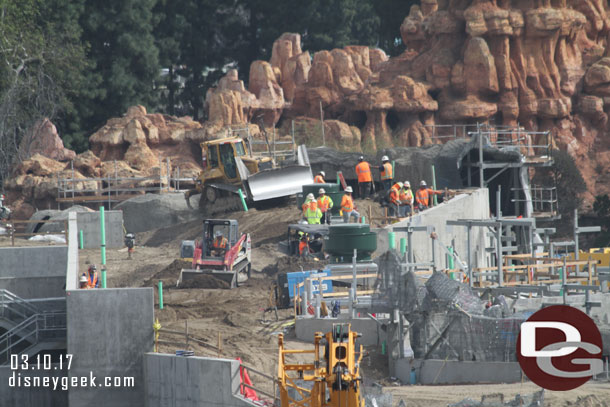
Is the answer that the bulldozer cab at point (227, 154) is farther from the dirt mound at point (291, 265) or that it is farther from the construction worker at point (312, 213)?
the dirt mound at point (291, 265)

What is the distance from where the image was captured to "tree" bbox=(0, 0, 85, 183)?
2074 inches

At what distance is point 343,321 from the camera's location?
70.5ft

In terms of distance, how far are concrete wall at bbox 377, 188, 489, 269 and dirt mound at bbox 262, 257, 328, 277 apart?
5.47ft

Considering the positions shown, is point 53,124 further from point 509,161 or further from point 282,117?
point 509,161

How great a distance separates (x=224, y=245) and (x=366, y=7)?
43977 mm

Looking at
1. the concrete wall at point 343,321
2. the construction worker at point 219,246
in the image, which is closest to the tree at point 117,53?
the construction worker at point 219,246

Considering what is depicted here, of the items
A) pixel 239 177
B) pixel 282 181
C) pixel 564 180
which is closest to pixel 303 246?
pixel 282 181

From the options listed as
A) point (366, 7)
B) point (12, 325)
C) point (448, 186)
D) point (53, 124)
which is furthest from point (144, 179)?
point (366, 7)

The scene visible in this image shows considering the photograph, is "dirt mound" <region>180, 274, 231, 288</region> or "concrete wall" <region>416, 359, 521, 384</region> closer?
"concrete wall" <region>416, 359, 521, 384</region>

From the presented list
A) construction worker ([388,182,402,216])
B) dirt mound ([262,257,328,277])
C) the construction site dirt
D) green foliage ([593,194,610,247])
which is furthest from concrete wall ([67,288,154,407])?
green foliage ([593,194,610,247])

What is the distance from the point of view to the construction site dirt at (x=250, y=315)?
17531mm

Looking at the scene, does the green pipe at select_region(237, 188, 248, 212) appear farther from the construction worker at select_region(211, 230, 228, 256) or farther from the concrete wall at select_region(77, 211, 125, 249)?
the construction worker at select_region(211, 230, 228, 256)

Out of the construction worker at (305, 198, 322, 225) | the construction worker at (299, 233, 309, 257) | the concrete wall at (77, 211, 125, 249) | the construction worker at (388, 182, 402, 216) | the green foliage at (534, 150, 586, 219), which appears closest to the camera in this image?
the construction worker at (299, 233, 309, 257)

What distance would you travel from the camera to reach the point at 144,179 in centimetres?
4569
